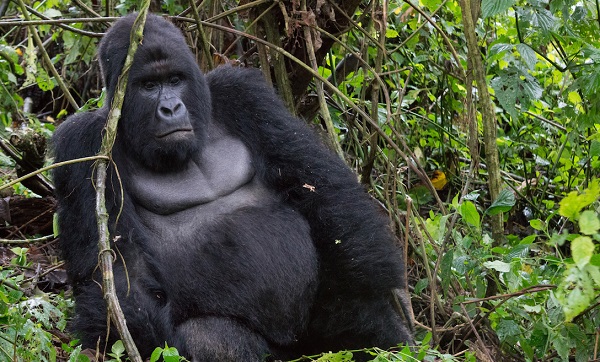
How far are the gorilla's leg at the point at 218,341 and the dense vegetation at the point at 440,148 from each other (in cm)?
34

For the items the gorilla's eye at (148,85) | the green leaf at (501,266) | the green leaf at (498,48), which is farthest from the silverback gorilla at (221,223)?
the green leaf at (498,48)

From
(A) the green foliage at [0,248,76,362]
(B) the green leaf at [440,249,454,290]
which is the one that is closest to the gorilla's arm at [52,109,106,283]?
(A) the green foliage at [0,248,76,362]

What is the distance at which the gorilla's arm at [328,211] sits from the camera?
11.8 ft

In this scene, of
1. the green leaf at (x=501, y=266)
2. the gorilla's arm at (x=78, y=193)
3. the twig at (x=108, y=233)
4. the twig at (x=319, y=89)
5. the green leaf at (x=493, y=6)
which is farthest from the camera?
the twig at (x=319, y=89)

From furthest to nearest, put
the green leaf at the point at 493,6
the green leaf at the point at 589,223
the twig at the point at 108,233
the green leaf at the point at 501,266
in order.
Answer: the green leaf at the point at 493,6 → the green leaf at the point at 501,266 → the twig at the point at 108,233 → the green leaf at the point at 589,223

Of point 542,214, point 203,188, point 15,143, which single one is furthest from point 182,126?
point 542,214

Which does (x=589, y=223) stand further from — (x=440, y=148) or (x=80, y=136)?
(x=440, y=148)

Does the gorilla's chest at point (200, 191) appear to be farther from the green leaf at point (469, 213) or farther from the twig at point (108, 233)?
the green leaf at point (469, 213)

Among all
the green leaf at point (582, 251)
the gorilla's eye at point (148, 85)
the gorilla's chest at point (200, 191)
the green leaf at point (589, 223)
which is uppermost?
the green leaf at point (589, 223)

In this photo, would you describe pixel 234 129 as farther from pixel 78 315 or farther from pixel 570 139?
pixel 570 139

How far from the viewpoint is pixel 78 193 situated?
3369mm

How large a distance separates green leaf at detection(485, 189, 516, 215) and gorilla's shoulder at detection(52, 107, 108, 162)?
1.62 meters

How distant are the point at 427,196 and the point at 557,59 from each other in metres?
1.47

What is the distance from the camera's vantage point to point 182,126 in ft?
11.3
